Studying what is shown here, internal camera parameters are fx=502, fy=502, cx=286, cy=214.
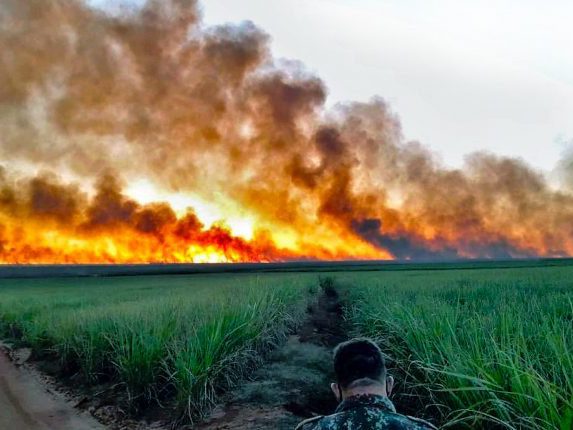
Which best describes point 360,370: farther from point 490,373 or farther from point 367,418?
point 490,373

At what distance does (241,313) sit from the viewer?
30.9 ft

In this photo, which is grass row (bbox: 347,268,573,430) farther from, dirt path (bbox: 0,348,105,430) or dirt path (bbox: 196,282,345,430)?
dirt path (bbox: 0,348,105,430)

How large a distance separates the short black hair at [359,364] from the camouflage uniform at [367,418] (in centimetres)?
11

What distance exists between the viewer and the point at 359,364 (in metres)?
2.61

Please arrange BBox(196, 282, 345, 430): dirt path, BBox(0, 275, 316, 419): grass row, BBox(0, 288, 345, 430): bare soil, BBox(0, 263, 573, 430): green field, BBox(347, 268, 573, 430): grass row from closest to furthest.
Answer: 1. BBox(347, 268, 573, 430): grass row
2. BBox(0, 263, 573, 430): green field
3. BBox(196, 282, 345, 430): dirt path
4. BBox(0, 288, 345, 430): bare soil
5. BBox(0, 275, 316, 419): grass row

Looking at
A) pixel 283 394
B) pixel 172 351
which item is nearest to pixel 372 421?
pixel 283 394

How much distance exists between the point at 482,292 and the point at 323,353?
9820 millimetres

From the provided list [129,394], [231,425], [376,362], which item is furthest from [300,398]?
[376,362]

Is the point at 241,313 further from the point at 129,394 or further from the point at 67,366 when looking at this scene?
the point at 67,366

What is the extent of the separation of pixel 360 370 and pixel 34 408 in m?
7.48

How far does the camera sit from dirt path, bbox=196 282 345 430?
6.41 m

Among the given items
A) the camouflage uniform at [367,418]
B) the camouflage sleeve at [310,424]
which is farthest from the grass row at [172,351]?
the camouflage uniform at [367,418]

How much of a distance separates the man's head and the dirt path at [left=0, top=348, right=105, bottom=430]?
5679mm

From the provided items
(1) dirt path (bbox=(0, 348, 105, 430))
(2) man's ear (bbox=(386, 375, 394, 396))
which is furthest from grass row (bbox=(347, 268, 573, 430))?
(1) dirt path (bbox=(0, 348, 105, 430))
